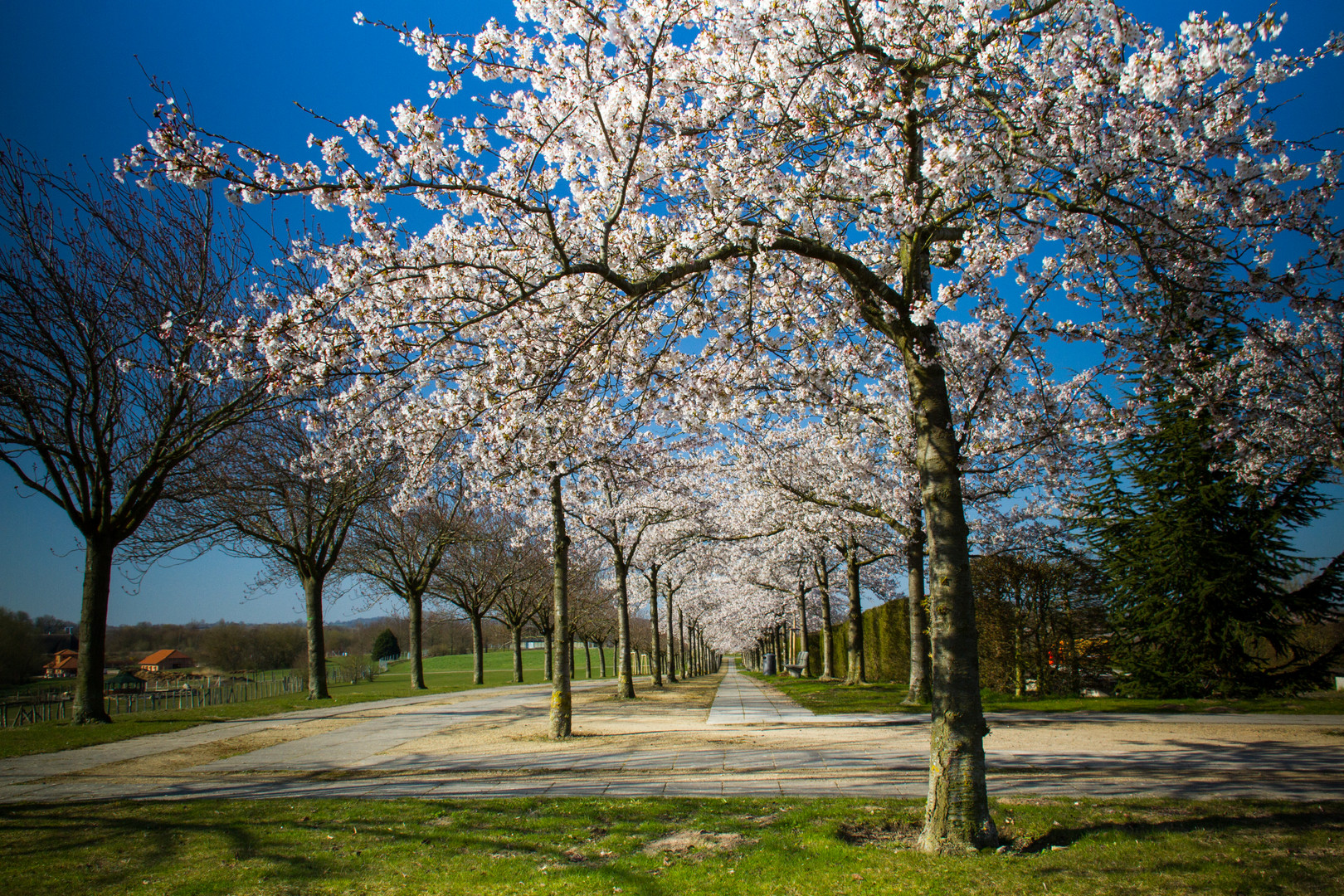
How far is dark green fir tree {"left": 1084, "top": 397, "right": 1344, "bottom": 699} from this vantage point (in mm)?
13469

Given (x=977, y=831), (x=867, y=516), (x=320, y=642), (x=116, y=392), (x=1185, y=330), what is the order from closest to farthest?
1. (x=977, y=831)
2. (x=1185, y=330)
3. (x=116, y=392)
4. (x=867, y=516)
5. (x=320, y=642)

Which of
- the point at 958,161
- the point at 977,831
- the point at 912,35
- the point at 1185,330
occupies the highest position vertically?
the point at 912,35

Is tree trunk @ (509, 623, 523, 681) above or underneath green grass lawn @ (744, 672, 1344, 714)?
underneath

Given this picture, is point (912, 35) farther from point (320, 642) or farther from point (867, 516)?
point (320, 642)

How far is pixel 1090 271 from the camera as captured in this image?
5344 millimetres

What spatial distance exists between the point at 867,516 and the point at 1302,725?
742 centimetres

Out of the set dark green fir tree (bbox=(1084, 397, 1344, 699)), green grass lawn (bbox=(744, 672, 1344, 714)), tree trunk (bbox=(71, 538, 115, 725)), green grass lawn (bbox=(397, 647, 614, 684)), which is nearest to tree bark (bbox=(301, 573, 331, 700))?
tree trunk (bbox=(71, 538, 115, 725))

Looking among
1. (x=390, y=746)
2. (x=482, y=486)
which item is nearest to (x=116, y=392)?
(x=390, y=746)

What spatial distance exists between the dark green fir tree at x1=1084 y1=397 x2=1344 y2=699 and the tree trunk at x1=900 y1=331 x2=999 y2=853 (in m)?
10.4

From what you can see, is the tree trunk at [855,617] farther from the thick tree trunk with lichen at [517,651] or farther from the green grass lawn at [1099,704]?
the thick tree trunk with lichen at [517,651]

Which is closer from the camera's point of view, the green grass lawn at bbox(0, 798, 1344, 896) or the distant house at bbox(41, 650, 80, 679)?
the green grass lawn at bbox(0, 798, 1344, 896)

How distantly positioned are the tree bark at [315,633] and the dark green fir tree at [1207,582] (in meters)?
21.4

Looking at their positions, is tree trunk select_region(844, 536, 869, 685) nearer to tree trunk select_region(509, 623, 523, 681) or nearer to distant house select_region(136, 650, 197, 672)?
tree trunk select_region(509, 623, 523, 681)

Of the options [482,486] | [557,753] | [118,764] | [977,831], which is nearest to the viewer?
[977,831]
